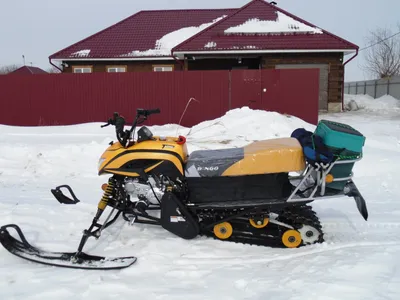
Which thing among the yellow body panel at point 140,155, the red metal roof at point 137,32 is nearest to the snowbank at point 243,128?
the yellow body panel at point 140,155

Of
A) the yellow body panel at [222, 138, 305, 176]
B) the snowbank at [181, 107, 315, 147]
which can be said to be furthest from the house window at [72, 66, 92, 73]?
the yellow body panel at [222, 138, 305, 176]

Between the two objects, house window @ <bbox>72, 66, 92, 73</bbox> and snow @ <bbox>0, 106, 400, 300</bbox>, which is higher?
house window @ <bbox>72, 66, 92, 73</bbox>

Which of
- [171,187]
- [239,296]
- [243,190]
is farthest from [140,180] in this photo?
[239,296]

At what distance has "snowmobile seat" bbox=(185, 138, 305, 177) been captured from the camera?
3.56 meters

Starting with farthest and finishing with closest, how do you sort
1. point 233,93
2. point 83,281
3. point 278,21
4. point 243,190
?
1. point 278,21
2. point 233,93
3. point 243,190
4. point 83,281

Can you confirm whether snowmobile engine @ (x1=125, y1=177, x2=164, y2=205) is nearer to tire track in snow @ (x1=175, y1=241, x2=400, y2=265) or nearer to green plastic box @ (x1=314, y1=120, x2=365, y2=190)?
tire track in snow @ (x1=175, y1=241, x2=400, y2=265)

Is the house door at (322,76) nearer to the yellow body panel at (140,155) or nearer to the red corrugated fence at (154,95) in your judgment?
→ the red corrugated fence at (154,95)

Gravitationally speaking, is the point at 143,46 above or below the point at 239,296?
above

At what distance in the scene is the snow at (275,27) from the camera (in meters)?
16.6

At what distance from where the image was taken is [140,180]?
377cm

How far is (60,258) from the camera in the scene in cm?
333

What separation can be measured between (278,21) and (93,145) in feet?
40.8

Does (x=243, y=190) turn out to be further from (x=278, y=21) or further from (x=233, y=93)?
(x=278, y=21)

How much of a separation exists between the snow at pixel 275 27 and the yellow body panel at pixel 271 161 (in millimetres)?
14186
